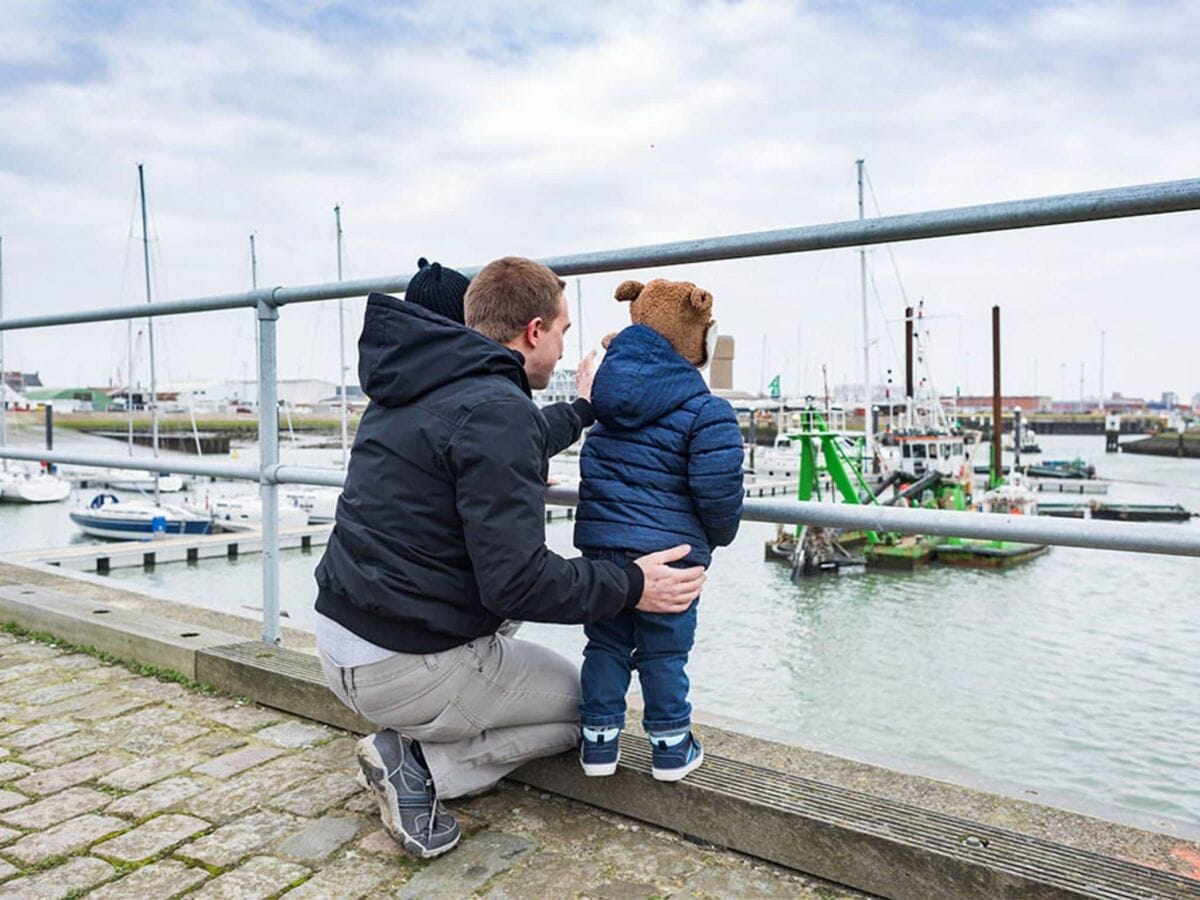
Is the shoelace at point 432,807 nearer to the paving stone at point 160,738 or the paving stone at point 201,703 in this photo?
the paving stone at point 160,738

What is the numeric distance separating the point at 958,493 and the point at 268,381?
86.4ft

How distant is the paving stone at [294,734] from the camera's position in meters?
2.55

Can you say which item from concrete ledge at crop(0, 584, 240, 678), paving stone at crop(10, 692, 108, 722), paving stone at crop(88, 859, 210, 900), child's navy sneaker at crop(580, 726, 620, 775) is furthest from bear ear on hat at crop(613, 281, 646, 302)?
paving stone at crop(10, 692, 108, 722)

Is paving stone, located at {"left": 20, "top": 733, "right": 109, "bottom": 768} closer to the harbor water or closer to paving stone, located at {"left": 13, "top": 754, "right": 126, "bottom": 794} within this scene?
paving stone, located at {"left": 13, "top": 754, "right": 126, "bottom": 794}

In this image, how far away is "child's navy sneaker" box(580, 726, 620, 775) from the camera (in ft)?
6.63

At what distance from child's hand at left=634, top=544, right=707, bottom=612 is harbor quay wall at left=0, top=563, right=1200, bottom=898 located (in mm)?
388

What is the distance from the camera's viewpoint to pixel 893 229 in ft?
5.99

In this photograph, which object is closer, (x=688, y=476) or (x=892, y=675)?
(x=688, y=476)

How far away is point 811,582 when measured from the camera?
25.6 m

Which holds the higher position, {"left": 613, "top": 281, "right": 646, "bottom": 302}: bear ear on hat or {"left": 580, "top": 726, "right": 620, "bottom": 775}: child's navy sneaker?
{"left": 613, "top": 281, "right": 646, "bottom": 302}: bear ear on hat

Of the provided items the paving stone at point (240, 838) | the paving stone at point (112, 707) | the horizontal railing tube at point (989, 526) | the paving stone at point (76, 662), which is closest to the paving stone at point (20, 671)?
the paving stone at point (76, 662)

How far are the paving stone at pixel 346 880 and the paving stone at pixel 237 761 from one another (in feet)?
1.95

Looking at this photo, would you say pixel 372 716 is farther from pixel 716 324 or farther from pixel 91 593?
pixel 91 593

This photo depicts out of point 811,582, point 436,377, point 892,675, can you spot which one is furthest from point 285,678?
point 811,582
